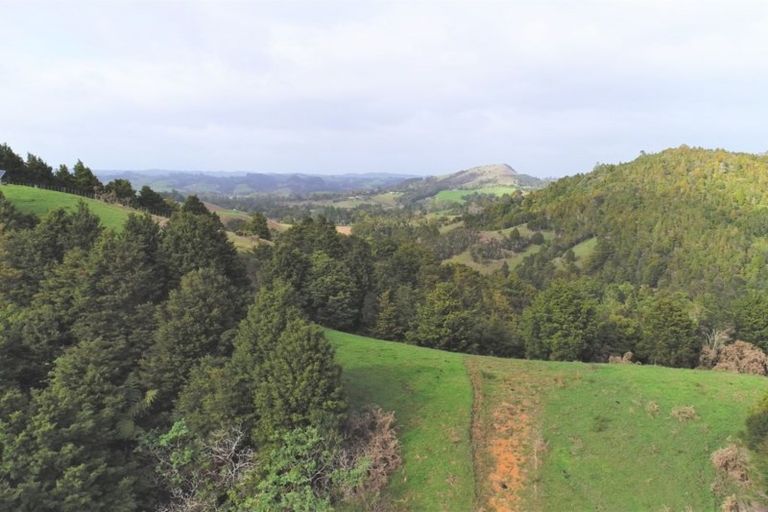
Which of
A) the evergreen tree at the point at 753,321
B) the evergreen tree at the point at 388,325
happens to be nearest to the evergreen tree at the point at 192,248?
the evergreen tree at the point at 388,325

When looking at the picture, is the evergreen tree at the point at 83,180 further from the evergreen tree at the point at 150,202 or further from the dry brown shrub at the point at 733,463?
the dry brown shrub at the point at 733,463

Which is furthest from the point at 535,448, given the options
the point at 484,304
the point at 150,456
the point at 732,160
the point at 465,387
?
the point at 732,160

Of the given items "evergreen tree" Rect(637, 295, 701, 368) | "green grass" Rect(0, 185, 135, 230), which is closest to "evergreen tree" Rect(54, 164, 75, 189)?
"green grass" Rect(0, 185, 135, 230)

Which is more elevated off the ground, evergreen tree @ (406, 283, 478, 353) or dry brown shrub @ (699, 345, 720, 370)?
evergreen tree @ (406, 283, 478, 353)

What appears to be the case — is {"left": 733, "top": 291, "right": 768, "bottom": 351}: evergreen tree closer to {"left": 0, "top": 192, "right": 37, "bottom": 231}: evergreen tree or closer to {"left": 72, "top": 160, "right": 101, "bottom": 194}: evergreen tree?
{"left": 0, "top": 192, "right": 37, "bottom": 231}: evergreen tree

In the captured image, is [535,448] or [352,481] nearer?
[352,481]

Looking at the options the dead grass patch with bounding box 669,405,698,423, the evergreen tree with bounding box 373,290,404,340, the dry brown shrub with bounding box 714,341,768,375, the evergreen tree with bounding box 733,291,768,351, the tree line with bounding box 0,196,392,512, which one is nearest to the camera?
the tree line with bounding box 0,196,392,512

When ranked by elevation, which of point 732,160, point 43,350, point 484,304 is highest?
point 732,160

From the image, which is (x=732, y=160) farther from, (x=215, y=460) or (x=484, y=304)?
(x=215, y=460)
